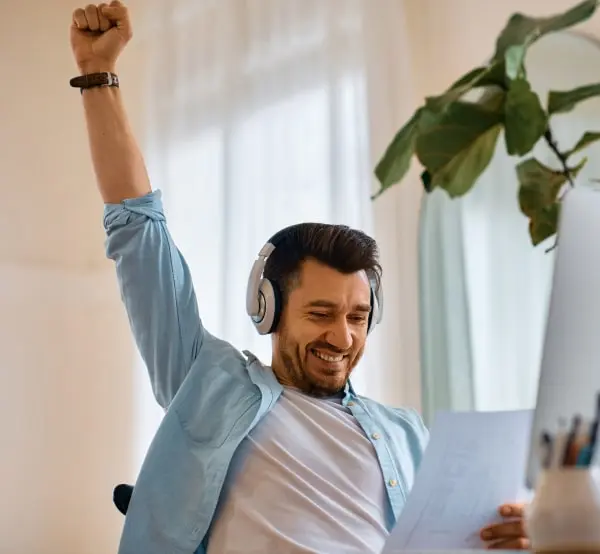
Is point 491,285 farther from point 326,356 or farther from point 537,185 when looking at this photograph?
point 537,185

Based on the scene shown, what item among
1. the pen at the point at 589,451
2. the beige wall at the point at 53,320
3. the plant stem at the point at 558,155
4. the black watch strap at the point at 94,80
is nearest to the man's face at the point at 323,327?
the black watch strap at the point at 94,80

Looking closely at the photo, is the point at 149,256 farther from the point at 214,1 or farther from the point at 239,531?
the point at 214,1

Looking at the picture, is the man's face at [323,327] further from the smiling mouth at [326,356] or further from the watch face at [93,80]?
the watch face at [93,80]

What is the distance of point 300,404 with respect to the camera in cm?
154

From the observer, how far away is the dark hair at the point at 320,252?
1.59 meters

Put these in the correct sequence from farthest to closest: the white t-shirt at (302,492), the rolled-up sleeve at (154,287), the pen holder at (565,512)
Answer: the rolled-up sleeve at (154,287) < the white t-shirt at (302,492) < the pen holder at (565,512)

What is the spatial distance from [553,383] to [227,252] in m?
1.76

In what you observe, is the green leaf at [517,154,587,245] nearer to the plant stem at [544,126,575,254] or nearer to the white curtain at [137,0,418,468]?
the plant stem at [544,126,575,254]

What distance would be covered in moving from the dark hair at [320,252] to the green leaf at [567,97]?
77cm

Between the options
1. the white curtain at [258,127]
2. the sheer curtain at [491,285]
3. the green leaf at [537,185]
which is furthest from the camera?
the white curtain at [258,127]

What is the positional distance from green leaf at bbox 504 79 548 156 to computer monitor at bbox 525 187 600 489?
6 centimetres

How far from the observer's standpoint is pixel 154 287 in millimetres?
1522

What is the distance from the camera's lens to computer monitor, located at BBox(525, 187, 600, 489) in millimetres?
722

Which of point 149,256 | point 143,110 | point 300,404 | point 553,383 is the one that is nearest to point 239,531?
point 300,404
